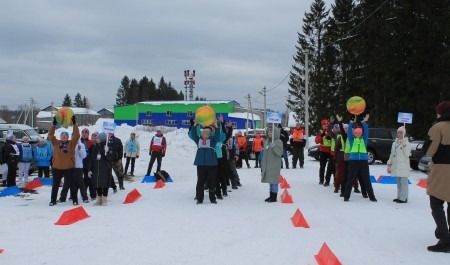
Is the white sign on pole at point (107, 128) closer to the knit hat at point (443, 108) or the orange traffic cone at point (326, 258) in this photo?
the orange traffic cone at point (326, 258)

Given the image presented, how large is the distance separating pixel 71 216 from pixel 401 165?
729 cm

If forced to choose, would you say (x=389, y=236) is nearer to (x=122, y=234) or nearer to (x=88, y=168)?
(x=122, y=234)

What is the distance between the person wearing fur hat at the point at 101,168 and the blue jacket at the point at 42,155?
18.1 feet

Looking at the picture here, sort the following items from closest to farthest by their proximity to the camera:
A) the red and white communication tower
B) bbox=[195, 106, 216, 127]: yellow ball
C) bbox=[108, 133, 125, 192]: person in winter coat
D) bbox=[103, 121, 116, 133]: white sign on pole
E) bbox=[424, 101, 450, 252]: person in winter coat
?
bbox=[424, 101, 450, 252]: person in winter coat < bbox=[195, 106, 216, 127]: yellow ball < bbox=[103, 121, 116, 133]: white sign on pole < bbox=[108, 133, 125, 192]: person in winter coat < the red and white communication tower

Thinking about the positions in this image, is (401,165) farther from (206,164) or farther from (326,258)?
(326,258)

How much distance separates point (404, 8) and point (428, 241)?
25176 mm

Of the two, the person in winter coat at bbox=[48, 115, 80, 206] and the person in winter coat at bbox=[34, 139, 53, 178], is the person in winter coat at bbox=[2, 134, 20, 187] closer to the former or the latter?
the person in winter coat at bbox=[34, 139, 53, 178]

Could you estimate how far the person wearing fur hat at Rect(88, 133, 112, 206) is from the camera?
395 inches

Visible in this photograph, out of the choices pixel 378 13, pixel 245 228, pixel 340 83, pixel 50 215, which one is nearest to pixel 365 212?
pixel 245 228

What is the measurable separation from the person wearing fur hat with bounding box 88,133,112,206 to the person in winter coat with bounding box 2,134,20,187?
14.6 ft

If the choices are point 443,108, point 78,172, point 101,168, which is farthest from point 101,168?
point 443,108

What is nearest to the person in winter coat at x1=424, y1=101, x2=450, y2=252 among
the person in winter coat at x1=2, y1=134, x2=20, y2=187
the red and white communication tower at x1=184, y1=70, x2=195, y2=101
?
the person in winter coat at x1=2, y1=134, x2=20, y2=187

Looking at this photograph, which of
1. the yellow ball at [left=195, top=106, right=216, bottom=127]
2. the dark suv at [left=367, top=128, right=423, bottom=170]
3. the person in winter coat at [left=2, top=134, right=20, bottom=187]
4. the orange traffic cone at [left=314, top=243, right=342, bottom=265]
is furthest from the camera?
the dark suv at [left=367, top=128, right=423, bottom=170]

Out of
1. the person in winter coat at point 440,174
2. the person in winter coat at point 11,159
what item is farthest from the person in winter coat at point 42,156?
the person in winter coat at point 440,174
